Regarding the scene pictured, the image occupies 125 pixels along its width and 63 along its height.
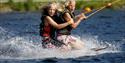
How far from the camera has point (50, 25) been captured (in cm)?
1783

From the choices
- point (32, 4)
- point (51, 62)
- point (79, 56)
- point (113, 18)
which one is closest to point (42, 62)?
point (51, 62)

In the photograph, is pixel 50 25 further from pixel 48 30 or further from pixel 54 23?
pixel 54 23

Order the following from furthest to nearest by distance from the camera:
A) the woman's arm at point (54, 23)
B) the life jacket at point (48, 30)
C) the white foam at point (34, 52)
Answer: the life jacket at point (48, 30), the white foam at point (34, 52), the woman's arm at point (54, 23)

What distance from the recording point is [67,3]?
1778 centimetres

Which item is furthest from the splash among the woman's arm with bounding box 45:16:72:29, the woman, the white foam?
the woman's arm with bounding box 45:16:72:29

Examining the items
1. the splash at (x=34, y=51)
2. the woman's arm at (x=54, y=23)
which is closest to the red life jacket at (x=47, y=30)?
the woman's arm at (x=54, y=23)

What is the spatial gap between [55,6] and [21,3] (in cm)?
3269

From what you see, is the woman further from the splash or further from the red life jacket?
the splash

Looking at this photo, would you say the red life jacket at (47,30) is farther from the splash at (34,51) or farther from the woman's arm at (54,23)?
the splash at (34,51)

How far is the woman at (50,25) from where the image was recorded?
1753cm

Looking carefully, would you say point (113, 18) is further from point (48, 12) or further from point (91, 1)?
point (48, 12)

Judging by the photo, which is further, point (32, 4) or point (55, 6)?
point (32, 4)

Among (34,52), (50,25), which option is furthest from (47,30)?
(34,52)

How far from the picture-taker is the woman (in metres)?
17.5
